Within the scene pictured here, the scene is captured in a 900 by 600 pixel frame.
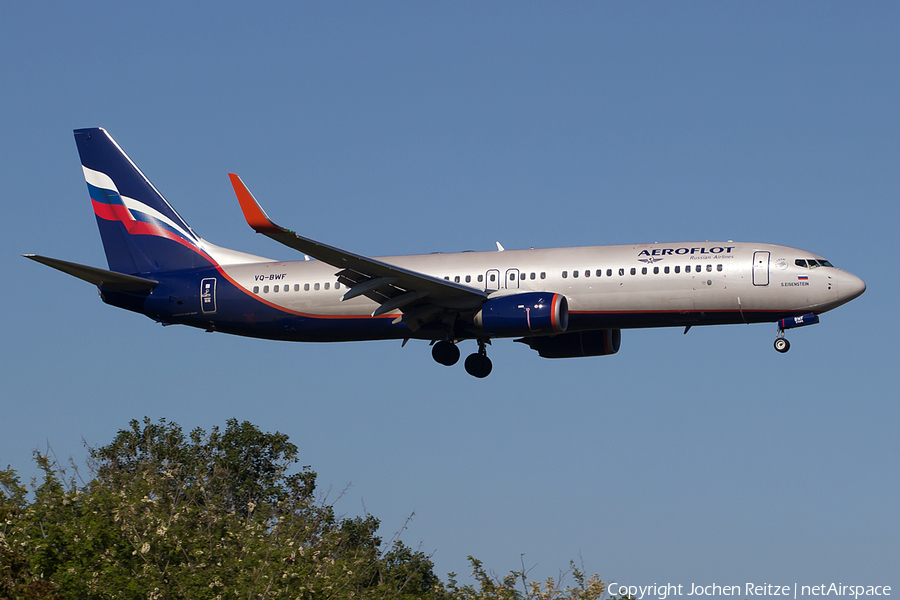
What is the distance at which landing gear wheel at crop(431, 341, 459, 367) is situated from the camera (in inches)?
1838

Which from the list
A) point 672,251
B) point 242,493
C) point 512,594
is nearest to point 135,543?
point 512,594

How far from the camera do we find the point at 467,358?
47.3m

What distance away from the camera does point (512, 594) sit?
29828mm

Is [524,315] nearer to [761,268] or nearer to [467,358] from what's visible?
[467,358]

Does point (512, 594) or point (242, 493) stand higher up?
point (242, 493)

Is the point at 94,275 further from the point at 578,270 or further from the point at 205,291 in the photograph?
the point at 578,270

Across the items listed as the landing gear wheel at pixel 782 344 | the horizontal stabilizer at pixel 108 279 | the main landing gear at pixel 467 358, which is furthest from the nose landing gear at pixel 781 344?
the horizontal stabilizer at pixel 108 279

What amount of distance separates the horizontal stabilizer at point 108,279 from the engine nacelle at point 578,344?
15.1 metres

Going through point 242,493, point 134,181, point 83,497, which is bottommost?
point 83,497

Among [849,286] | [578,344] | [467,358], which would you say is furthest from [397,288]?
[849,286]

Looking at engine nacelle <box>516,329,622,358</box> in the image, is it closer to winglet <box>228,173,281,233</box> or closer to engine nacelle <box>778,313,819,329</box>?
engine nacelle <box>778,313,819,329</box>

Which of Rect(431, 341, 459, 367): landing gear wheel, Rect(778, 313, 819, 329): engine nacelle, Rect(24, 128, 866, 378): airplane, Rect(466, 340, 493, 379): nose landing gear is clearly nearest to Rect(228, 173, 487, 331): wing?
Rect(24, 128, 866, 378): airplane

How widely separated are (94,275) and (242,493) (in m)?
21.0

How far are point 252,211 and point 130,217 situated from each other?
1607cm
